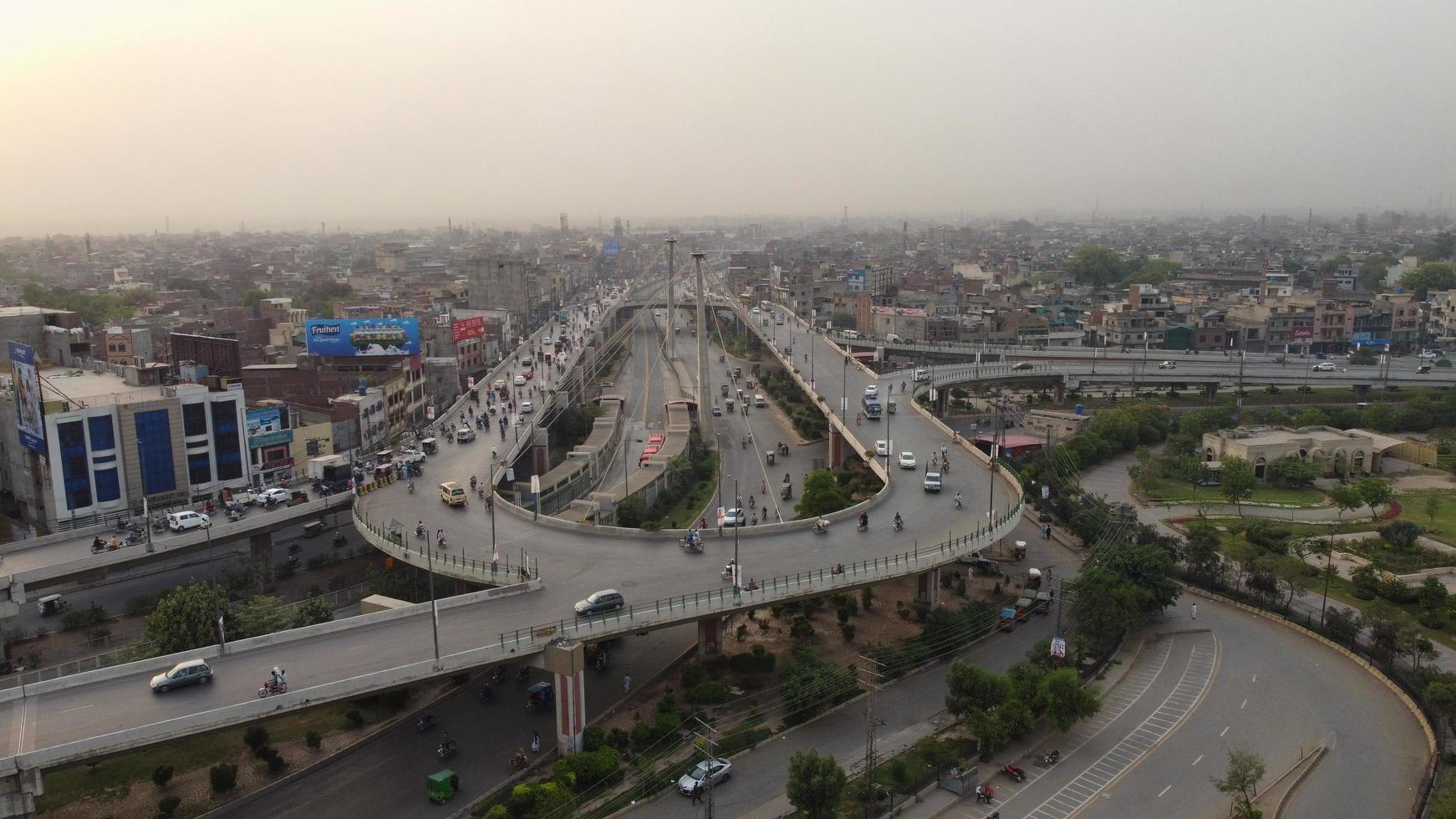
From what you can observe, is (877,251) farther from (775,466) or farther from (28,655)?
(28,655)

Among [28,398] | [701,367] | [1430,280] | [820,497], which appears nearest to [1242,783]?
[820,497]

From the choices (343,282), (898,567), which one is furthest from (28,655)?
(343,282)

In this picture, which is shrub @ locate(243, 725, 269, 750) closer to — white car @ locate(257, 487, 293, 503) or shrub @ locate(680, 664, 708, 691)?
shrub @ locate(680, 664, 708, 691)

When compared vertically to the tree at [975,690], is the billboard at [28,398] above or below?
above

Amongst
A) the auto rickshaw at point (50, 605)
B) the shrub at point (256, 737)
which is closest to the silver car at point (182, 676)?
the shrub at point (256, 737)

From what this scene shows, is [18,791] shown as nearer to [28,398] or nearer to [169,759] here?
[169,759]

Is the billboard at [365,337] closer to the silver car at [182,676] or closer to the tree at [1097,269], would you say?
the silver car at [182,676]
